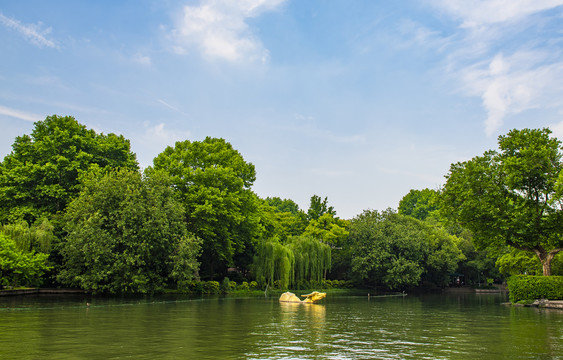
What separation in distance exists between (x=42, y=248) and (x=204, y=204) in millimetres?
15046

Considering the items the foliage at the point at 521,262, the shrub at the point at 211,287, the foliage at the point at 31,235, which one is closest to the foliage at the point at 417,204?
the foliage at the point at 521,262

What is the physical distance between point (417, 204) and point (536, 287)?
323ft

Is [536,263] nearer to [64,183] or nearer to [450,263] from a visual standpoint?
[450,263]

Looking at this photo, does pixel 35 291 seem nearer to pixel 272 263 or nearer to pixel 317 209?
pixel 272 263

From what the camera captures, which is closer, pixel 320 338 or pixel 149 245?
pixel 320 338

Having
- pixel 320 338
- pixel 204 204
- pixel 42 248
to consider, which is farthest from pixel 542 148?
pixel 42 248

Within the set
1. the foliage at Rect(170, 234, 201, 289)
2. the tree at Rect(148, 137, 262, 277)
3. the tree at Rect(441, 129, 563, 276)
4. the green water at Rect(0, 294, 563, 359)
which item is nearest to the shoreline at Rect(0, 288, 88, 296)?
the foliage at Rect(170, 234, 201, 289)

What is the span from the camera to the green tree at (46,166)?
41.6 m

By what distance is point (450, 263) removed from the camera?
227 feet

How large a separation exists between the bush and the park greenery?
7.24 ft

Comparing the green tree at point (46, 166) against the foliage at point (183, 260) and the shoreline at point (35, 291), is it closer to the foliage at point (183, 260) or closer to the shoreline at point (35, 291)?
the shoreline at point (35, 291)

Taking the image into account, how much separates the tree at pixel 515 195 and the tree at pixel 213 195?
22.0 m

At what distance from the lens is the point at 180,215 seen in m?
40.9

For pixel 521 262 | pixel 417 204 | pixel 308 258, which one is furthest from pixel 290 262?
pixel 417 204
